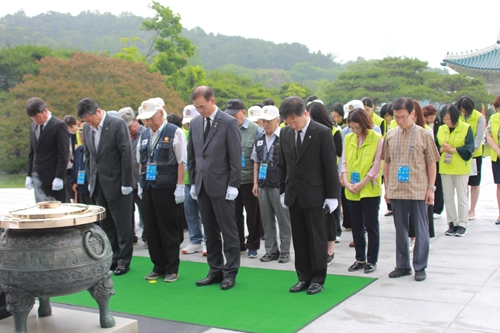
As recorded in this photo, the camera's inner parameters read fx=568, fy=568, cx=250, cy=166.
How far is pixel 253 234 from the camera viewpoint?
6691mm

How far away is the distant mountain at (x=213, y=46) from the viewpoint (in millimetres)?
71438

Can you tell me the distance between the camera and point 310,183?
16.4 feet

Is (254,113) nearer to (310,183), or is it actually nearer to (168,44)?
(310,183)

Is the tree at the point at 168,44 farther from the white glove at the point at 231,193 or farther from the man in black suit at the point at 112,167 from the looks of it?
the white glove at the point at 231,193

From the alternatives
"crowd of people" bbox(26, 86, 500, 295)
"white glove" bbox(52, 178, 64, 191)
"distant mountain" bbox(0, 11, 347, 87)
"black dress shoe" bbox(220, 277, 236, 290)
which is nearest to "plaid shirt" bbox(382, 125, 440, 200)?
"crowd of people" bbox(26, 86, 500, 295)

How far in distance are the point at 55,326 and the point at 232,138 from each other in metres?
2.24

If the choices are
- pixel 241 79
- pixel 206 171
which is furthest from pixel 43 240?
pixel 241 79

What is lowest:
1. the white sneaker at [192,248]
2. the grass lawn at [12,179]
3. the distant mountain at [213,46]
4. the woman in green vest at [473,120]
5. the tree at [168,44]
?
the grass lawn at [12,179]

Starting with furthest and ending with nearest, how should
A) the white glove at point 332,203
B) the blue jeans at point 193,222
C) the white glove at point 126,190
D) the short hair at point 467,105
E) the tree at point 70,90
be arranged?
the tree at point 70,90, the short hair at point 467,105, the blue jeans at point 193,222, the white glove at point 126,190, the white glove at point 332,203

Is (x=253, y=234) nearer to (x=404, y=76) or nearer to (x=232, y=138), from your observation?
(x=232, y=138)

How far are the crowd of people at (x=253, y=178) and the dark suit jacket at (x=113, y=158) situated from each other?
11 mm

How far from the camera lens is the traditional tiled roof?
27.6m

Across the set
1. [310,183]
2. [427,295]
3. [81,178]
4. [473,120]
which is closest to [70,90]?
[81,178]

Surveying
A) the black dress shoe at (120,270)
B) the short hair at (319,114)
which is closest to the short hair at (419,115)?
the short hair at (319,114)
